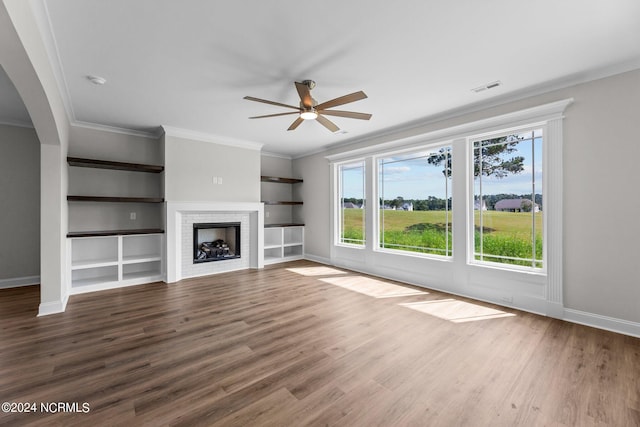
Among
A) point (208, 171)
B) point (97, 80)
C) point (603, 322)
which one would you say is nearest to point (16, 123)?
point (97, 80)

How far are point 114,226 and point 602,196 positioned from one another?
23.0ft

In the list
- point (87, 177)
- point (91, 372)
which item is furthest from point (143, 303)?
point (87, 177)

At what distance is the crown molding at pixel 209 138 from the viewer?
4970 millimetres

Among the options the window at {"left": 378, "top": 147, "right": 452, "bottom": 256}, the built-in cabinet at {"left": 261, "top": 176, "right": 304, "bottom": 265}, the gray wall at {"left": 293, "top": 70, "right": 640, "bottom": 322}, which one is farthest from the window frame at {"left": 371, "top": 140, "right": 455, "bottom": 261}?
→ the built-in cabinet at {"left": 261, "top": 176, "right": 304, "bottom": 265}

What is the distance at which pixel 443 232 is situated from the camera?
461 cm

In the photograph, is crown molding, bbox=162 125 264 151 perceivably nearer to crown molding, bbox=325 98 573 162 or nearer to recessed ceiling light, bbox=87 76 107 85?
recessed ceiling light, bbox=87 76 107 85

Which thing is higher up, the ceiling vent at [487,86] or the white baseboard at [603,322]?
the ceiling vent at [487,86]

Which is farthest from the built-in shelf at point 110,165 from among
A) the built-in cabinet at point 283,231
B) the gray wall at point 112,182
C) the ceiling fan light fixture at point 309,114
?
the ceiling fan light fixture at point 309,114

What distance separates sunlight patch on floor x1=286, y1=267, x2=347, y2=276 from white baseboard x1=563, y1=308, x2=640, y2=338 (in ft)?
11.2

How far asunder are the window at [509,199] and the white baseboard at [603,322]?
60cm

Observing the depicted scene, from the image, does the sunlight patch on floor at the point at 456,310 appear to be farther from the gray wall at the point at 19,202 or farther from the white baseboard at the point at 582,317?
the gray wall at the point at 19,202

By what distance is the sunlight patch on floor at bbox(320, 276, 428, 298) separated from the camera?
4.27 meters

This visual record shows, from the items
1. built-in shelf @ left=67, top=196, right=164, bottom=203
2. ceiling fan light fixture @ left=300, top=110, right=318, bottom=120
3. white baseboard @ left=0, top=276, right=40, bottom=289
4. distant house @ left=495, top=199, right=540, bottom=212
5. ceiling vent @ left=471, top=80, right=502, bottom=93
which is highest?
ceiling vent @ left=471, top=80, right=502, bottom=93

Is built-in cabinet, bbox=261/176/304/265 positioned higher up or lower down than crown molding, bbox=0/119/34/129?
lower down
